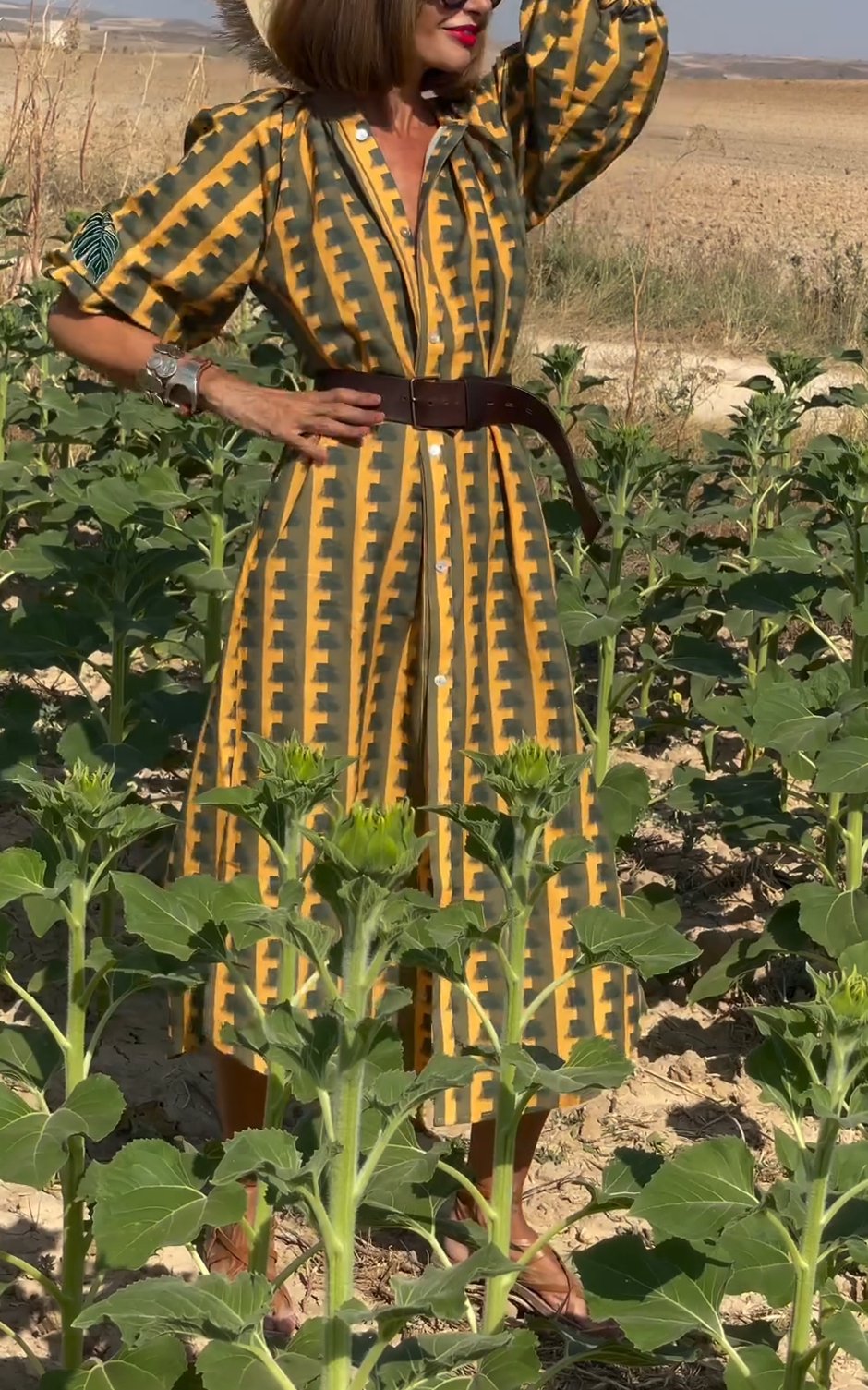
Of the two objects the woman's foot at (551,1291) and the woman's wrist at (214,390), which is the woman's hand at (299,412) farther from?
the woman's foot at (551,1291)

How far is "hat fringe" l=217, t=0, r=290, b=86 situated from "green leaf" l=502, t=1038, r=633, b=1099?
1694 mm

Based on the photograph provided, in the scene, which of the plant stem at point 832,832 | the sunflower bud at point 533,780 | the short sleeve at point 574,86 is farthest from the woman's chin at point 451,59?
the plant stem at point 832,832

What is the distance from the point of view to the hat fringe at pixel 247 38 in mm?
3166

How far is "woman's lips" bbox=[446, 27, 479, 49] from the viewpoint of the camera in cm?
290

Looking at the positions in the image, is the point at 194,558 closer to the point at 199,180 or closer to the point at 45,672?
the point at 199,180

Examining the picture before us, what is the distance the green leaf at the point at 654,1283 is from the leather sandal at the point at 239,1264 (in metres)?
0.83

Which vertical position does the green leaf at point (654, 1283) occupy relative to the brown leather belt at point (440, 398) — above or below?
below

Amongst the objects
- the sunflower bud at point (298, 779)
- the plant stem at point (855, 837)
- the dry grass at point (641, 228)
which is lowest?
the dry grass at point (641, 228)

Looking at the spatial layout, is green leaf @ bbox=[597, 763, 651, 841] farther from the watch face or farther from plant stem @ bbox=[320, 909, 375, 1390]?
plant stem @ bbox=[320, 909, 375, 1390]

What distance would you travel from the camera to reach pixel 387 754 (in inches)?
119

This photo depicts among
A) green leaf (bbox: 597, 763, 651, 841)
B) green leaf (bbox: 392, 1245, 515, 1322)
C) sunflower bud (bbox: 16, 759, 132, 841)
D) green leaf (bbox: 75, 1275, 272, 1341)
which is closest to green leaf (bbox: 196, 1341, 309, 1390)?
green leaf (bbox: 75, 1275, 272, 1341)

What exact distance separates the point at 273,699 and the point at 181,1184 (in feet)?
3.01

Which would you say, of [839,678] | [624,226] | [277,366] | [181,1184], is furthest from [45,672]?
[624,226]

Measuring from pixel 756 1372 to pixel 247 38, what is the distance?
2.22 metres
